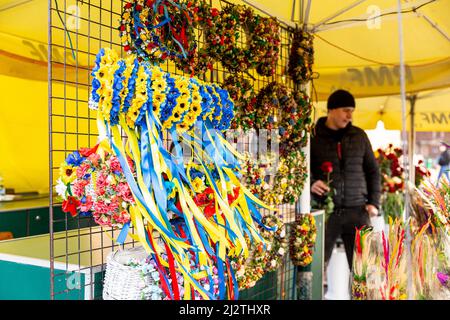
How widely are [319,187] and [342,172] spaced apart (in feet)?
0.63

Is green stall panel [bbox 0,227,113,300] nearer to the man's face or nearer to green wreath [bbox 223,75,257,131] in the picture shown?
green wreath [bbox 223,75,257,131]

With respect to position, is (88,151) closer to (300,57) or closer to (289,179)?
(289,179)

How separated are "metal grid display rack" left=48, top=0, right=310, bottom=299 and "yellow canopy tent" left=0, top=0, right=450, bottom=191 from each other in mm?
24

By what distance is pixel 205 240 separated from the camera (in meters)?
1.29

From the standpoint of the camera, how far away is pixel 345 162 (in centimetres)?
310

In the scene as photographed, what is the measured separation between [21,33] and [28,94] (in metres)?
0.57

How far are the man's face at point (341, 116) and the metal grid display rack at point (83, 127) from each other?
506mm

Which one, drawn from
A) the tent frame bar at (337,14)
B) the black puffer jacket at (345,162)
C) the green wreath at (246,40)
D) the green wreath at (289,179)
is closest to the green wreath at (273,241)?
the green wreath at (289,179)

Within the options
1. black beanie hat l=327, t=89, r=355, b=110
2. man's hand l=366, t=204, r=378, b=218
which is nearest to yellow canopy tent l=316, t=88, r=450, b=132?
black beanie hat l=327, t=89, r=355, b=110

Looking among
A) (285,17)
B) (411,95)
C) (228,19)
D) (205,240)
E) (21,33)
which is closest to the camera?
(205,240)

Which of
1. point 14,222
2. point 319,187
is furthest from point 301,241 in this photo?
point 14,222

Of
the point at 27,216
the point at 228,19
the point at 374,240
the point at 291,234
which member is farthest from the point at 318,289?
the point at 27,216

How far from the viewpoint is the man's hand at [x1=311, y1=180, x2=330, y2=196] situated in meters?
3.06

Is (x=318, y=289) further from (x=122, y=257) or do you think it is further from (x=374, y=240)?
(x=122, y=257)
